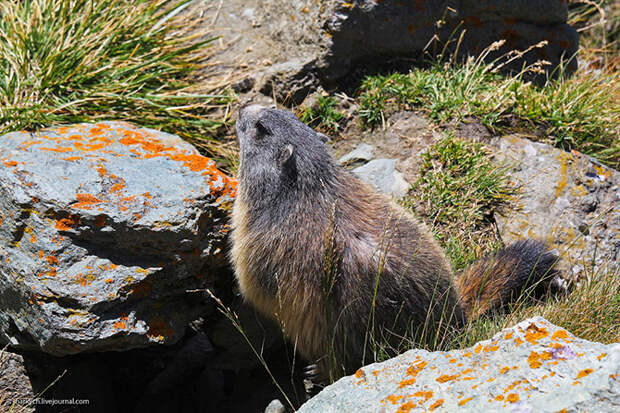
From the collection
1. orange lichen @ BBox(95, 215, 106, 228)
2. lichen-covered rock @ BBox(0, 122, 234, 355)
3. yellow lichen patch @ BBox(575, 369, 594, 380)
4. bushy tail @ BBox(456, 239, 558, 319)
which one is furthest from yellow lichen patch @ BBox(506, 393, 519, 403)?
orange lichen @ BBox(95, 215, 106, 228)

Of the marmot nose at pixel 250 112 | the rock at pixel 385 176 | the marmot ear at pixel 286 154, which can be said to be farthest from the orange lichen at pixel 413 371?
the rock at pixel 385 176

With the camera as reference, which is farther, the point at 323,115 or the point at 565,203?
the point at 323,115

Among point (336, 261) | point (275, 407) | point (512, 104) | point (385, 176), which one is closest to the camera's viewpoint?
point (336, 261)

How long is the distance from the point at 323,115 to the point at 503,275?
3.05 m

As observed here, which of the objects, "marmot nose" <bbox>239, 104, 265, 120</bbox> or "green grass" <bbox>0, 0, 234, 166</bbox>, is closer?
"marmot nose" <bbox>239, 104, 265, 120</bbox>

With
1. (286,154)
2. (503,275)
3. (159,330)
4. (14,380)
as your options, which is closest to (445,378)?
(503,275)

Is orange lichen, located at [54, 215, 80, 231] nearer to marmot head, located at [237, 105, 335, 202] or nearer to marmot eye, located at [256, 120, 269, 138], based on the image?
marmot head, located at [237, 105, 335, 202]

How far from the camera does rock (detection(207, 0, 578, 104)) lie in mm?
6812

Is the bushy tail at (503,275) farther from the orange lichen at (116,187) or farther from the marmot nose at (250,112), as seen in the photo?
the orange lichen at (116,187)

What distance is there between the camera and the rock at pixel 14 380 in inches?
192

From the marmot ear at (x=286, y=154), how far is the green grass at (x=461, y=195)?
1735mm

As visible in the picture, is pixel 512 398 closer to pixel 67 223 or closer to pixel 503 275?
pixel 503 275

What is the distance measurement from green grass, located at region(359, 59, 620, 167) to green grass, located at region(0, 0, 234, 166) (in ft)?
7.11

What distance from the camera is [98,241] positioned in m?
4.43
